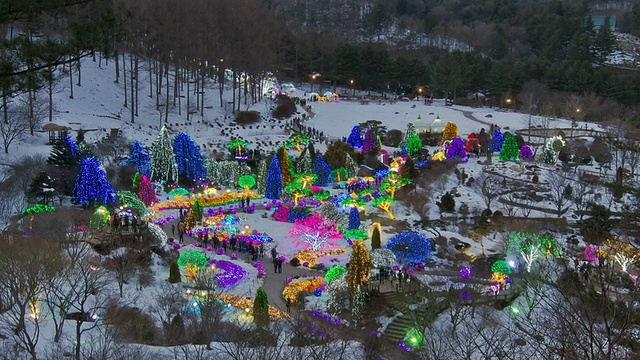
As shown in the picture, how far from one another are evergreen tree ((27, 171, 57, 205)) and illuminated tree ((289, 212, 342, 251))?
1178 centimetres

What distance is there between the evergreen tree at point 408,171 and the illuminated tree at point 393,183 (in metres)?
2.72

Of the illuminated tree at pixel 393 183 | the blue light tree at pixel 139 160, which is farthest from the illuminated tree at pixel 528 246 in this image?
the blue light tree at pixel 139 160

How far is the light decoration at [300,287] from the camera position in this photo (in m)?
23.2

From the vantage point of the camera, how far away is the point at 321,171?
38438 mm

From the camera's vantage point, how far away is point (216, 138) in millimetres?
48469

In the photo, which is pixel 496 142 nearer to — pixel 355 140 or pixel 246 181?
pixel 355 140

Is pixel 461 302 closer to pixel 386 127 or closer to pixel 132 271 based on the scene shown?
pixel 132 271

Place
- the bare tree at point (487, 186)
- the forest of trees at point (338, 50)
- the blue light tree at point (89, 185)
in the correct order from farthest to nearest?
the bare tree at point (487, 186), the blue light tree at point (89, 185), the forest of trees at point (338, 50)

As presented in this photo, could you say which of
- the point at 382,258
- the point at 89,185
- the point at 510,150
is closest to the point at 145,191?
the point at 89,185

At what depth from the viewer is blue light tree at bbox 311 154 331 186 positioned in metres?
38.3

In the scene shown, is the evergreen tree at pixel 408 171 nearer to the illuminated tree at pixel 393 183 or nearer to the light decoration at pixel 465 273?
the illuminated tree at pixel 393 183

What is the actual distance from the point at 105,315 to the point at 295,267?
1074 cm

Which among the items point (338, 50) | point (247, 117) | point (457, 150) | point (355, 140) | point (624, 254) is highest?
point (338, 50)

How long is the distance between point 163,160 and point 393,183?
14.0m
